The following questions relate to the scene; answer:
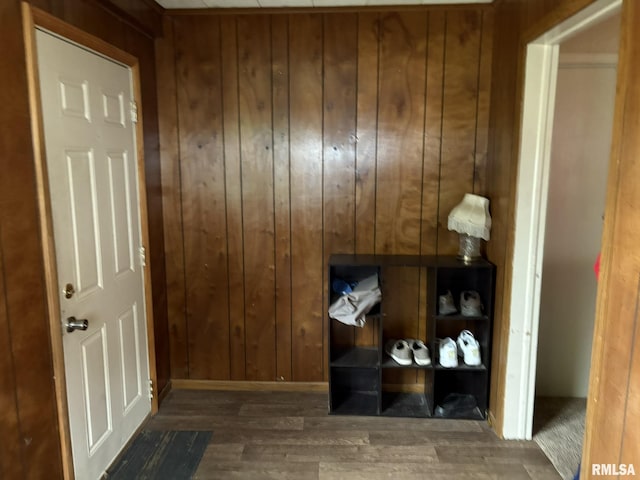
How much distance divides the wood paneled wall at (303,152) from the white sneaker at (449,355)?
0.33 meters

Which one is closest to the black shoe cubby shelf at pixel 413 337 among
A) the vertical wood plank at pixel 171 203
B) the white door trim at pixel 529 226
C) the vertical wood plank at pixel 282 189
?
the white door trim at pixel 529 226

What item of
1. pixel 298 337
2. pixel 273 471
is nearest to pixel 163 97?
pixel 298 337

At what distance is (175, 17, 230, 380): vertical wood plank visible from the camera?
9.04 feet

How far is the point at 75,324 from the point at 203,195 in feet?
3.94

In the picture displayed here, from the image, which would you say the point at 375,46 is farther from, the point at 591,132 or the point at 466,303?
the point at 466,303

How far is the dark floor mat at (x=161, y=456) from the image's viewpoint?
2219mm

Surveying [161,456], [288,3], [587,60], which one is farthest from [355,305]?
[587,60]

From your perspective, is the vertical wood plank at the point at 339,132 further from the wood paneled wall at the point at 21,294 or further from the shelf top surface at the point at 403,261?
the wood paneled wall at the point at 21,294

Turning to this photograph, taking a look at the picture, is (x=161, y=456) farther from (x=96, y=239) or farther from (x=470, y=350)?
(x=470, y=350)

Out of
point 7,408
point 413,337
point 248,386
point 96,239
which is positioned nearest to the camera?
point 7,408

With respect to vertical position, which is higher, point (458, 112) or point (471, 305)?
point (458, 112)

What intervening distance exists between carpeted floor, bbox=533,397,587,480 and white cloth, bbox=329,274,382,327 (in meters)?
1.13

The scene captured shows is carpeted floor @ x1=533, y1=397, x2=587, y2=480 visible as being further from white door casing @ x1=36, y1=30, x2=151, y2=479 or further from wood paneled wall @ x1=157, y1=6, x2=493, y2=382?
white door casing @ x1=36, y1=30, x2=151, y2=479

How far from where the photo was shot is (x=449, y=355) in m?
2.66
